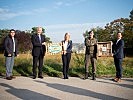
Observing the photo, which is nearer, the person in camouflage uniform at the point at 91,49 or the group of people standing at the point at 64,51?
the group of people standing at the point at 64,51

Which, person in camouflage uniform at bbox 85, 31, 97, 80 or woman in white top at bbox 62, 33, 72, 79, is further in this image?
woman in white top at bbox 62, 33, 72, 79

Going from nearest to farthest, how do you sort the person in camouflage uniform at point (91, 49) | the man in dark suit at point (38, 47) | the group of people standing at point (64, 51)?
the group of people standing at point (64, 51) → the person in camouflage uniform at point (91, 49) → the man in dark suit at point (38, 47)

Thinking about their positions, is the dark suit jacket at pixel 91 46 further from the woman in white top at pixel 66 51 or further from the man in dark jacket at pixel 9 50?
Answer: the man in dark jacket at pixel 9 50

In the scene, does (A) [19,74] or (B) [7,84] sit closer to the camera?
(B) [7,84]

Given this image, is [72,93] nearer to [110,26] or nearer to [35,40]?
[35,40]

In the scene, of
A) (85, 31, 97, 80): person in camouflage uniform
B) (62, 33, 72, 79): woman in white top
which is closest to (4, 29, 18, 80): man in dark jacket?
(62, 33, 72, 79): woman in white top

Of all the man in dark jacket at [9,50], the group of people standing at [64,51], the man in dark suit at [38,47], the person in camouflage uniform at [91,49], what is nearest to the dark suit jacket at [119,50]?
the group of people standing at [64,51]

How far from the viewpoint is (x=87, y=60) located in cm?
1049

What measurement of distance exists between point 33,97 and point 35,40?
4.20m

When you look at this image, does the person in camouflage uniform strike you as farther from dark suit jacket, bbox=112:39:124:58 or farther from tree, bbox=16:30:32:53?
tree, bbox=16:30:32:53

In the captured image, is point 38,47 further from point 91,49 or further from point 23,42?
point 23,42

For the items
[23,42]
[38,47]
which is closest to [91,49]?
[38,47]

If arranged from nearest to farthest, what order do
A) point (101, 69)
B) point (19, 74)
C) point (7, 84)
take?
point (7, 84) → point (19, 74) → point (101, 69)

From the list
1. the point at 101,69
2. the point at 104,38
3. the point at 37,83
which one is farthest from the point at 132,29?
the point at 37,83
